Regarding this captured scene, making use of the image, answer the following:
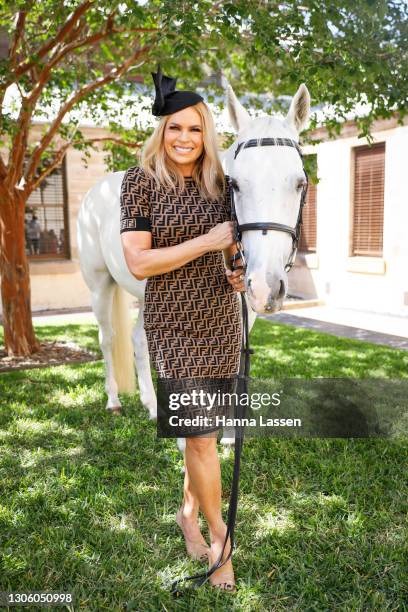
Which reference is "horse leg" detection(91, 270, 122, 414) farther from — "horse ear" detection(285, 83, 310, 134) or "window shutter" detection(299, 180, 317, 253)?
"window shutter" detection(299, 180, 317, 253)

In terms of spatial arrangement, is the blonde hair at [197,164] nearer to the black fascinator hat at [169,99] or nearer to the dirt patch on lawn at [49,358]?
the black fascinator hat at [169,99]

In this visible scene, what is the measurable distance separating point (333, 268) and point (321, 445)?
8.27m

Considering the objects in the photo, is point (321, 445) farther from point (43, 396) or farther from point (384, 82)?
point (384, 82)

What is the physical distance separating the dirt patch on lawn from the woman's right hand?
15.5 ft

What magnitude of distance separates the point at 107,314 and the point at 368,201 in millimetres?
7748

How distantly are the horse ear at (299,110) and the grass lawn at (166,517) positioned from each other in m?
1.92

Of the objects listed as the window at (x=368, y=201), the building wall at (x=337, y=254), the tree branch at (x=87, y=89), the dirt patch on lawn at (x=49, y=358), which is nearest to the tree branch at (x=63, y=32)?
the tree branch at (x=87, y=89)

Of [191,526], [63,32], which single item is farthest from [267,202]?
[63,32]

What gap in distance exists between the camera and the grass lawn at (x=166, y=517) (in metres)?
2.19

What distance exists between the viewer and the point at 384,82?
4.25 meters

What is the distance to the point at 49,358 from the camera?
6445 millimetres

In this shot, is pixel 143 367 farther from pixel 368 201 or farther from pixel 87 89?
pixel 368 201

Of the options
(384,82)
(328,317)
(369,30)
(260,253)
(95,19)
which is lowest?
(328,317)

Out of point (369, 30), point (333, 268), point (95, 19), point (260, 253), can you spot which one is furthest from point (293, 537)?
point (333, 268)
